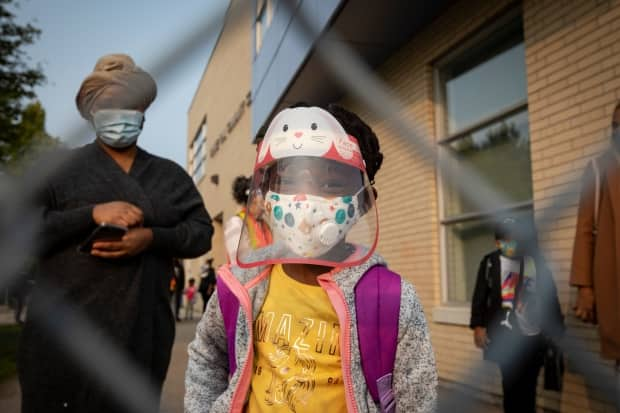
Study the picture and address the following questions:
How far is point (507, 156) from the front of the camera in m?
3.92

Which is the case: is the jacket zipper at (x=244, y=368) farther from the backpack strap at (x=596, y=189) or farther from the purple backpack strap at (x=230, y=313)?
the backpack strap at (x=596, y=189)

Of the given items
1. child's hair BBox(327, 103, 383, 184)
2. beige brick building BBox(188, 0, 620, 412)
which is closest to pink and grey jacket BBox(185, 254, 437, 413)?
child's hair BBox(327, 103, 383, 184)

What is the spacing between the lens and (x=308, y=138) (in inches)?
39.0

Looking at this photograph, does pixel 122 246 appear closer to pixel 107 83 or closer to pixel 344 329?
pixel 107 83

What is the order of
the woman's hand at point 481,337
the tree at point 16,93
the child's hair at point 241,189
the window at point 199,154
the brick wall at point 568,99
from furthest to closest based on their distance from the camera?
the child's hair at point 241,189
the woman's hand at point 481,337
the brick wall at point 568,99
the window at point 199,154
the tree at point 16,93

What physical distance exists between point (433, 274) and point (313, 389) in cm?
365

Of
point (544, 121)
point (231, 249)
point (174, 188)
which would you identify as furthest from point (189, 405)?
point (544, 121)

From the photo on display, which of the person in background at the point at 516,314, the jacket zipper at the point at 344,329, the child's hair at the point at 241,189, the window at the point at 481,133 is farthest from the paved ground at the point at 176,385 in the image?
the jacket zipper at the point at 344,329

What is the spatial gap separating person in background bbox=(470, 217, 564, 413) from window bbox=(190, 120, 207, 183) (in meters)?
1.53

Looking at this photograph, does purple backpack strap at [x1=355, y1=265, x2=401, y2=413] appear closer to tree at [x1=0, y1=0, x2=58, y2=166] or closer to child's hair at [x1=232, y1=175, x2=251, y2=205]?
tree at [x1=0, y1=0, x2=58, y2=166]

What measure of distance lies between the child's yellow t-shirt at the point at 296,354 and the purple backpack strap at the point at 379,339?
69 mm

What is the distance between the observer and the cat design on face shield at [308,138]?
987mm

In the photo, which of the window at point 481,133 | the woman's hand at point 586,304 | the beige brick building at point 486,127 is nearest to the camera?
the woman's hand at point 586,304

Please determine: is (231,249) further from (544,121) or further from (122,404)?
(544,121)
